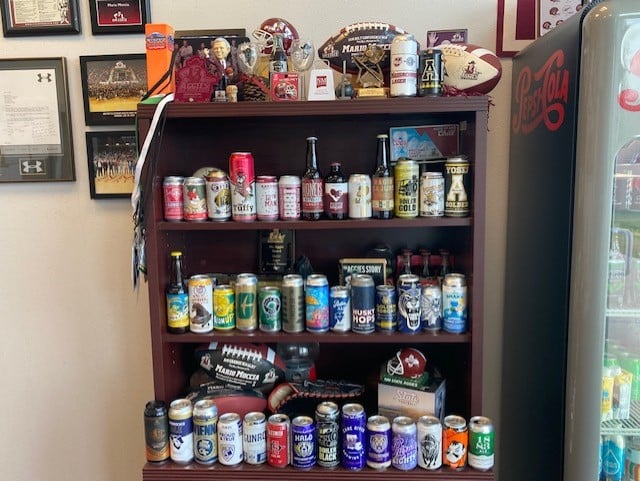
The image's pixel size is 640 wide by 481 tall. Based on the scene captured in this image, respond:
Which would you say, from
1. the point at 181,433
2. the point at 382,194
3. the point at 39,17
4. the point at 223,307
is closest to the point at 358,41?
the point at 382,194

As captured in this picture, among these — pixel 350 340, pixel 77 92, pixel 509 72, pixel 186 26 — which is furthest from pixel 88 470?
pixel 509 72

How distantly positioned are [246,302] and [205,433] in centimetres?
36

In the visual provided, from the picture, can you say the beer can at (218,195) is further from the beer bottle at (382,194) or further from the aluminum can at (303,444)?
the aluminum can at (303,444)

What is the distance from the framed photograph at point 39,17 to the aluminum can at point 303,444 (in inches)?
54.7

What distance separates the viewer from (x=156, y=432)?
146 centimetres

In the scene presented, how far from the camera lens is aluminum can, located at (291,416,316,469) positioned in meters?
1.45

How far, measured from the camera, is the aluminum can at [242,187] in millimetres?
1453

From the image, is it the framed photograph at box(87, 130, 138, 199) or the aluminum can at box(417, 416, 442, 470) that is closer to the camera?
the aluminum can at box(417, 416, 442, 470)

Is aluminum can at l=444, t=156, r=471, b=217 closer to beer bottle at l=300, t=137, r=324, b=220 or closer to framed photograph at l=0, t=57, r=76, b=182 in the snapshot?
beer bottle at l=300, t=137, r=324, b=220

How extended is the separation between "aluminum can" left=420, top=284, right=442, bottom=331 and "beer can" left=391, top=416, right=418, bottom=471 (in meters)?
0.26

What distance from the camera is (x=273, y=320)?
4.91ft

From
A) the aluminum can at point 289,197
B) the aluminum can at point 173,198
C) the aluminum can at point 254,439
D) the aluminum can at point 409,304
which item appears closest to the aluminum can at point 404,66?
the aluminum can at point 289,197

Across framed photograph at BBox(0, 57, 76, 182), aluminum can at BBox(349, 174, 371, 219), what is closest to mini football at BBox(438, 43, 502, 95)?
aluminum can at BBox(349, 174, 371, 219)

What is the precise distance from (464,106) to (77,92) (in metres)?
1.23
